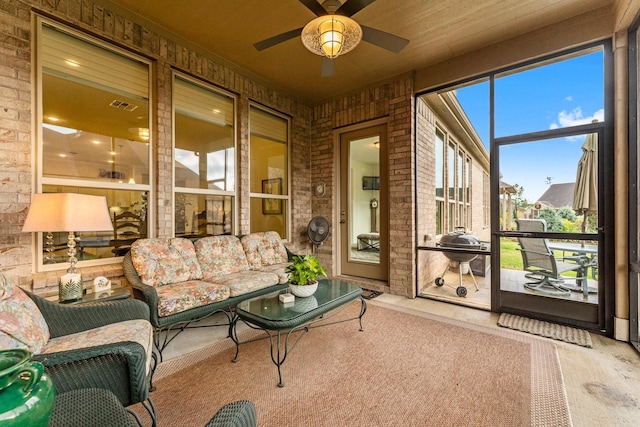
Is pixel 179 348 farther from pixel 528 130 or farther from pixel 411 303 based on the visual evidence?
pixel 528 130

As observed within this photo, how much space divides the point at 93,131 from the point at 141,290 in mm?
1662

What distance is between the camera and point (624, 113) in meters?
2.58

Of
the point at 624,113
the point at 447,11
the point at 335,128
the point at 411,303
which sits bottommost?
the point at 411,303

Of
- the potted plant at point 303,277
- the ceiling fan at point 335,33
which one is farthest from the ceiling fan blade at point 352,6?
the potted plant at point 303,277

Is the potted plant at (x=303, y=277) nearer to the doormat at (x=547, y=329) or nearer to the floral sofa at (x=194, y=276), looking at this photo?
the floral sofa at (x=194, y=276)

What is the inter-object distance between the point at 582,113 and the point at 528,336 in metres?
2.35

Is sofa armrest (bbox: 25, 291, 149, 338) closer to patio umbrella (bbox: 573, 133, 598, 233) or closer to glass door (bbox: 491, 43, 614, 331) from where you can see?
glass door (bbox: 491, 43, 614, 331)

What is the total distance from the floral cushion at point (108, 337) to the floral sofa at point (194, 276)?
1.68 ft

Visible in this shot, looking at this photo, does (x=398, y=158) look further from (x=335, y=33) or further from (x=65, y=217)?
(x=65, y=217)

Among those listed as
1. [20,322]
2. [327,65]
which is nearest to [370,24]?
[327,65]

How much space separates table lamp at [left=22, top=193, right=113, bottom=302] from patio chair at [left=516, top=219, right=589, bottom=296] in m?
4.23

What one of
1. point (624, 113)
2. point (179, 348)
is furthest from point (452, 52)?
point (179, 348)

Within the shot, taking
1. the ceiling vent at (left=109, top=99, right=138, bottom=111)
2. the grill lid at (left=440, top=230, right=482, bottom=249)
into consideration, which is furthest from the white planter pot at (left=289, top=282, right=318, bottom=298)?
the ceiling vent at (left=109, top=99, right=138, bottom=111)

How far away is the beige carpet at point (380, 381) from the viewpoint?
163 centimetres
